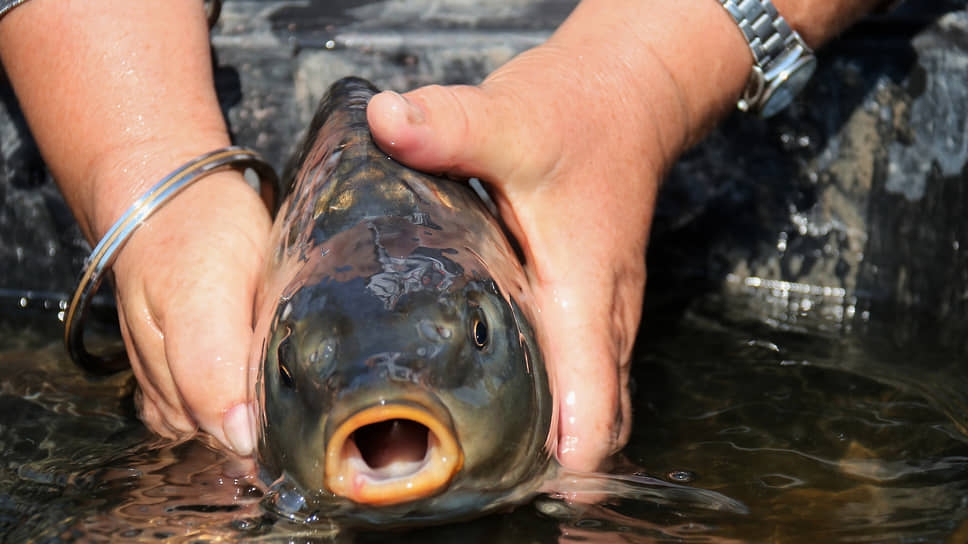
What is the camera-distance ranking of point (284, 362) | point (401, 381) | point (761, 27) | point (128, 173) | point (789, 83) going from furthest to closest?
point (789, 83)
point (761, 27)
point (128, 173)
point (284, 362)
point (401, 381)

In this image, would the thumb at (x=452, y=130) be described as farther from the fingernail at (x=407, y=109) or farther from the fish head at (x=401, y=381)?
the fish head at (x=401, y=381)

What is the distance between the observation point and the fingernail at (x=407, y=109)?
202 cm

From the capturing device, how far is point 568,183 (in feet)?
7.58

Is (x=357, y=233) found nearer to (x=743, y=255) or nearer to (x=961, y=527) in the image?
(x=961, y=527)

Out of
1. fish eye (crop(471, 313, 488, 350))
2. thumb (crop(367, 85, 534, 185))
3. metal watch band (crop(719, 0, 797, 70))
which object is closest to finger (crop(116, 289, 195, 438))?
thumb (crop(367, 85, 534, 185))

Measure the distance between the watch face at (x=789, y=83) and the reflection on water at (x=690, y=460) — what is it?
0.75m

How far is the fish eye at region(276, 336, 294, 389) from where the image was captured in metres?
1.77

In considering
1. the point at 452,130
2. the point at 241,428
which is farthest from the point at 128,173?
the point at 452,130

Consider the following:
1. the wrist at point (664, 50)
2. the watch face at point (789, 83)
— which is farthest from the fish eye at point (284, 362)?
the watch face at point (789, 83)

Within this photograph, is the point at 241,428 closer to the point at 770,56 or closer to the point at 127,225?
the point at 127,225

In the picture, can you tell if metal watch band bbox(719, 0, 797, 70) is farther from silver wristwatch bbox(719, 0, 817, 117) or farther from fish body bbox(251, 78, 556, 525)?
fish body bbox(251, 78, 556, 525)

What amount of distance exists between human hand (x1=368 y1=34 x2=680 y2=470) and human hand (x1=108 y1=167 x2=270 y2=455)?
18.8 inches

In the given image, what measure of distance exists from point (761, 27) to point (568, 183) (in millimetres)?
783

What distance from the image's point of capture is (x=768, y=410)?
8.39 feet
